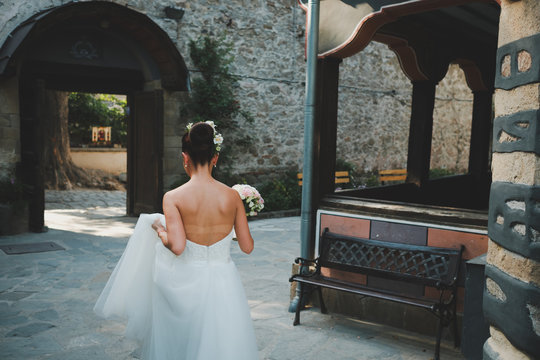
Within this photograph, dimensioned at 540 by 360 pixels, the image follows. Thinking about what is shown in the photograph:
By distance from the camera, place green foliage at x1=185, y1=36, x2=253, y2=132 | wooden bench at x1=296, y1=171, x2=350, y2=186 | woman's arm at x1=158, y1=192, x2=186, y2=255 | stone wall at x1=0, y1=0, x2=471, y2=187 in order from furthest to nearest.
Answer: wooden bench at x1=296, y1=171, x2=350, y2=186 < green foliage at x1=185, y1=36, x2=253, y2=132 < stone wall at x1=0, y1=0, x2=471, y2=187 < woman's arm at x1=158, y1=192, x2=186, y2=255

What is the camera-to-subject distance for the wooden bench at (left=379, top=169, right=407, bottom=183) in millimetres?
12360

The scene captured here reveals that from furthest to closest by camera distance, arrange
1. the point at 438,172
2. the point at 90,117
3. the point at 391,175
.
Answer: the point at 90,117 < the point at 438,172 < the point at 391,175

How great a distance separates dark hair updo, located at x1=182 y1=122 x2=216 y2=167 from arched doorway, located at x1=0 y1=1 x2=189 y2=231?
17.8 feet

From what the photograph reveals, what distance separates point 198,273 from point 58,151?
42.5 feet

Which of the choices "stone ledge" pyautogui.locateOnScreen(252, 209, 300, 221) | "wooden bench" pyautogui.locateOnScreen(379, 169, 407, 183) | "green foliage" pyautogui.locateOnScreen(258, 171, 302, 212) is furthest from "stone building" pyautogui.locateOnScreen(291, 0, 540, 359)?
"wooden bench" pyautogui.locateOnScreen(379, 169, 407, 183)

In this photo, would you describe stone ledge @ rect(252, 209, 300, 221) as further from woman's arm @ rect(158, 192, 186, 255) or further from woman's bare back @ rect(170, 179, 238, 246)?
woman's arm @ rect(158, 192, 186, 255)

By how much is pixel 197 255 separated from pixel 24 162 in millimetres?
6204

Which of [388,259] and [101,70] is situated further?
[101,70]

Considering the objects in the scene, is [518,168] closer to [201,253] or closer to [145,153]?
[201,253]

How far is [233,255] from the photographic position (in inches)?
266

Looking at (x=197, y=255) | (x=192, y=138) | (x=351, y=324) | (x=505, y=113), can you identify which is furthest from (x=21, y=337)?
(x=505, y=113)

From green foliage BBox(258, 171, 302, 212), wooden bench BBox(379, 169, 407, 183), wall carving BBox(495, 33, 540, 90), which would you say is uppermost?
wall carving BBox(495, 33, 540, 90)

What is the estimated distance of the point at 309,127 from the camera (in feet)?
15.2

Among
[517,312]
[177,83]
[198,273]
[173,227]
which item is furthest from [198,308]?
[177,83]
